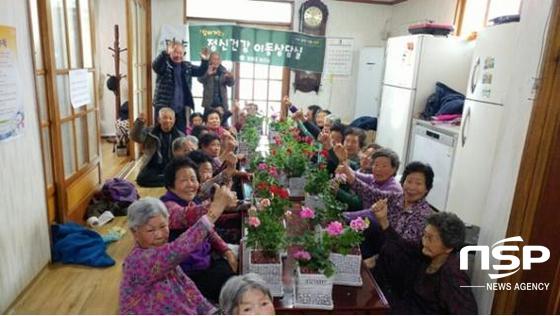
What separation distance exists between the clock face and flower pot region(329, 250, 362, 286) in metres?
5.03

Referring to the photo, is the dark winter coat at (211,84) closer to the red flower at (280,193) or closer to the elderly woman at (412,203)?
the elderly woman at (412,203)

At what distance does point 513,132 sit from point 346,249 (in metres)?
0.83

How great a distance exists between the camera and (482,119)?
9.12 feet

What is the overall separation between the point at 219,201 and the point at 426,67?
128 inches

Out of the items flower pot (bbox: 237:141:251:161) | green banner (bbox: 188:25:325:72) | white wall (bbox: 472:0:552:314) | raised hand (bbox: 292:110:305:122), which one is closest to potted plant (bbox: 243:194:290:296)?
white wall (bbox: 472:0:552:314)

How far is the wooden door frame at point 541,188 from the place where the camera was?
54.2 inches

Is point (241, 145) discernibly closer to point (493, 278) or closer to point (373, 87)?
point (493, 278)

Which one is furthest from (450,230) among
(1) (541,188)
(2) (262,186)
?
(2) (262,186)

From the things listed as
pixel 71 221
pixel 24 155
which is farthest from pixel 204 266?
pixel 71 221

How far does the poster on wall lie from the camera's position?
186 cm

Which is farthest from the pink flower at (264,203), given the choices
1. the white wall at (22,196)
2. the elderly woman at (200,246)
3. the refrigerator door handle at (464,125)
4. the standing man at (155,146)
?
the standing man at (155,146)

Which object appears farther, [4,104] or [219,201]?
[4,104]

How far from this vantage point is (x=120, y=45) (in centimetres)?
567

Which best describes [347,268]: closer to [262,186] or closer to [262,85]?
[262,186]
